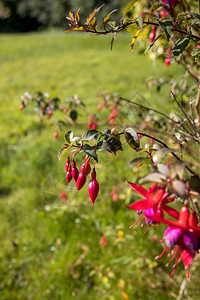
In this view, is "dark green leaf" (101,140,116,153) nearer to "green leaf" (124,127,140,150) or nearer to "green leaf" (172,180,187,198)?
"green leaf" (124,127,140,150)

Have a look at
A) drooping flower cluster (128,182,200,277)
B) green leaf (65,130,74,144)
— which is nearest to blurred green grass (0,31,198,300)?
green leaf (65,130,74,144)

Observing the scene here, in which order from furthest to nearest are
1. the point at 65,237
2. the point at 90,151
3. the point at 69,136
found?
1. the point at 65,237
2. the point at 69,136
3. the point at 90,151

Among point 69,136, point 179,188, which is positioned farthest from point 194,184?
point 69,136

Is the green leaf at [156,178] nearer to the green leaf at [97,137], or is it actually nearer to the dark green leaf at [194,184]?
the dark green leaf at [194,184]

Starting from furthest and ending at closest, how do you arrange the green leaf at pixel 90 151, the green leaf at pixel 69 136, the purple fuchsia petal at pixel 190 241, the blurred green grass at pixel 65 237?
the blurred green grass at pixel 65 237, the green leaf at pixel 69 136, the green leaf at pixel 90 151, the purple fuchsia petal at pixel 190 241

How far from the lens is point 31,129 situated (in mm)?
3039

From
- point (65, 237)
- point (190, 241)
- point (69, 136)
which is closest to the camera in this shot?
point (190, 241)

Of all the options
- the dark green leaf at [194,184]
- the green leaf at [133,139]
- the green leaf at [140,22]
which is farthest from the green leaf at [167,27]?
the dark green leaf at [194,184]

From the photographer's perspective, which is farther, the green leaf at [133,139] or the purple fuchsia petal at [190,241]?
the green leaf at [133,139]

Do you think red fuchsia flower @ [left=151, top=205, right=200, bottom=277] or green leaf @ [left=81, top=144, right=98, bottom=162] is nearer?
red fuchsia flower @ [left=151, top=205, right=200, bottom=277]

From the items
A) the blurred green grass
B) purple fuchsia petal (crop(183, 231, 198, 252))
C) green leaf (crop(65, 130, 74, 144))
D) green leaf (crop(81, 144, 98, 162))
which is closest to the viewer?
purple fuchsia petal (crop(183, 231, 198, 252))

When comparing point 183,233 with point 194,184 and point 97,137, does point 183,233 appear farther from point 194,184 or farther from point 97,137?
point 97,137

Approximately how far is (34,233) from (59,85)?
11.0 ft

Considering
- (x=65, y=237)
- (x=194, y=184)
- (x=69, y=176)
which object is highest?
(x=194, y=184)
